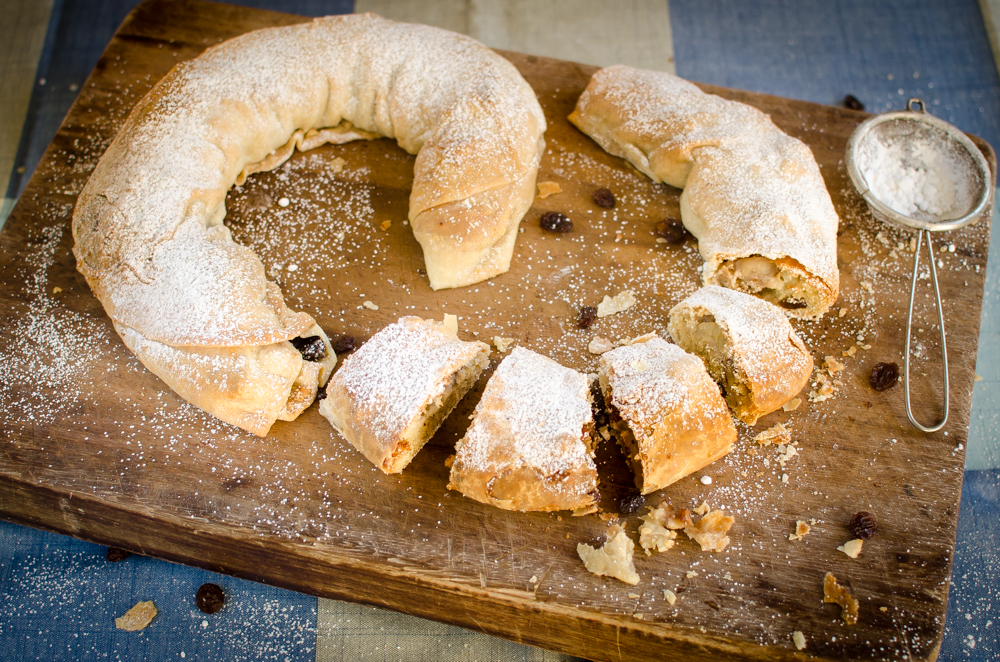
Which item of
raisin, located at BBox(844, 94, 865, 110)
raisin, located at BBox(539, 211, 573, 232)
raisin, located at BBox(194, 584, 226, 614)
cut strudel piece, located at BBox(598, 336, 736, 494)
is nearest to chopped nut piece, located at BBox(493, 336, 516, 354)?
cut strudel piece, located at BBox(598, 336, 736, 494)

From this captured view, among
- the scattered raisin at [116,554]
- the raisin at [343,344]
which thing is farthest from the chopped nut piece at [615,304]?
the scattered raisin at [116,554]

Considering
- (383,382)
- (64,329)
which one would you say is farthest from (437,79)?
(64,329)

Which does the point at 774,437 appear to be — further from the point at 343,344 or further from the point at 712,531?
the point at 343,344

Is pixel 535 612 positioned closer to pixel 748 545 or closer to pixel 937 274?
pixel 748 545

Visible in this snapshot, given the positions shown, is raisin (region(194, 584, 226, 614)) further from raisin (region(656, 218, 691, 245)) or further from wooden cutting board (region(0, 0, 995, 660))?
raisin (region(656, 218, 691, 245))

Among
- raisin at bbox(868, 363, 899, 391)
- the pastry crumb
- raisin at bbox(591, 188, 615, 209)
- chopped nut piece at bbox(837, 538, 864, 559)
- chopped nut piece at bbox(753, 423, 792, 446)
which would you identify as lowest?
chopped nut piece at bbox(837, 538, 864, 559)

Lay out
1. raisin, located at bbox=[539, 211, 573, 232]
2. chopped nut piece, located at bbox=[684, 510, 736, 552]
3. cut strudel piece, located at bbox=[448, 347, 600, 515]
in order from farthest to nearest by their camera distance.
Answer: raisin, located at bbox=[539, 211, 573, 232]
chopped nut piece, located at bbox=[684, 510, 736, 552]
cut strudel piece, located at bbox=[448, 347, 600, 515]

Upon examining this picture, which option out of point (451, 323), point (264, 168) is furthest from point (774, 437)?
point (264, 168)
